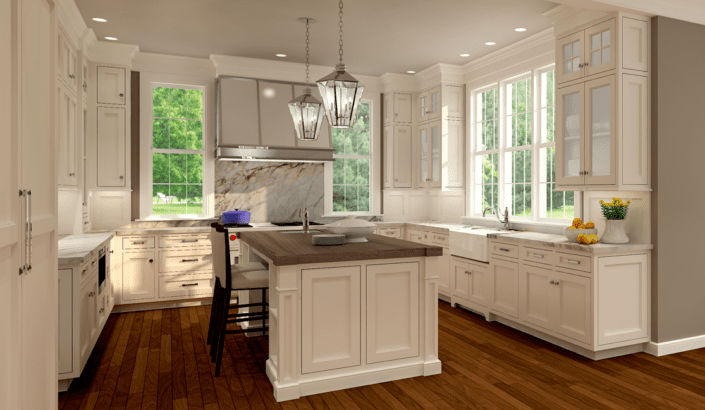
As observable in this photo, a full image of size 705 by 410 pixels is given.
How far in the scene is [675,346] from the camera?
3.77m

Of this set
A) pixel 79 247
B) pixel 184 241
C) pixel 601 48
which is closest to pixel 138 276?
pixel 184 241

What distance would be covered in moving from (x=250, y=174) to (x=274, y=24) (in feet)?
6.99

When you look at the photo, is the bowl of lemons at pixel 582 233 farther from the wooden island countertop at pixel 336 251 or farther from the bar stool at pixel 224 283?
the bar stool at pixel 224 283

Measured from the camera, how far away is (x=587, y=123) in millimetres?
3906

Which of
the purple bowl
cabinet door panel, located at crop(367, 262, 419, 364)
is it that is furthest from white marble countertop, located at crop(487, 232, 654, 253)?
the purple bowl

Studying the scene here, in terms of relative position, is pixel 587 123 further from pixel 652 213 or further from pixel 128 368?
pixel 128 368

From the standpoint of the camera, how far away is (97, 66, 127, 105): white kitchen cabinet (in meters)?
5.29

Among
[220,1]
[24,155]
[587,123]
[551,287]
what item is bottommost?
[551,287]

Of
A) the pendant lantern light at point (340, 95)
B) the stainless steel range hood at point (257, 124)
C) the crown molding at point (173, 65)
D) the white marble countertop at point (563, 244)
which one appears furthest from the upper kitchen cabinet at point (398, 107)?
the pendant lantern light at point (340, 95)

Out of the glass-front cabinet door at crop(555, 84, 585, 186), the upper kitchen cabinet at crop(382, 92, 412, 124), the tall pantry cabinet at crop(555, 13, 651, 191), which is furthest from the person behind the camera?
the upper kitchen cabinet at crop(382, 92, 412, 124)

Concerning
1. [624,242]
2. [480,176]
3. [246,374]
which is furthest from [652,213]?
[246,374]

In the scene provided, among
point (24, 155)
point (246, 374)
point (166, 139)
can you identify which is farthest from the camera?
point (166, 139)

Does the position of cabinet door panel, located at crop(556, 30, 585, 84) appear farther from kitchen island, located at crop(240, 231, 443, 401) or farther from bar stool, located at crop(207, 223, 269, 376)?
bar stool, located at crop(207, 223, 269, 376)

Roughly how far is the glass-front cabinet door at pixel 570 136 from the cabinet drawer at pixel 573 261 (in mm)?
653
